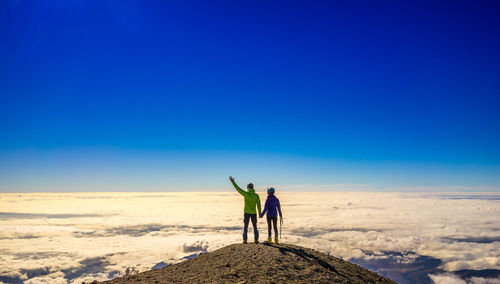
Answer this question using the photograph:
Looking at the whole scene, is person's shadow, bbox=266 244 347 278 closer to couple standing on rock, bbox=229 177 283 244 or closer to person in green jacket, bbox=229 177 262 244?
couple standing on rock, bbox=229 177 283 244

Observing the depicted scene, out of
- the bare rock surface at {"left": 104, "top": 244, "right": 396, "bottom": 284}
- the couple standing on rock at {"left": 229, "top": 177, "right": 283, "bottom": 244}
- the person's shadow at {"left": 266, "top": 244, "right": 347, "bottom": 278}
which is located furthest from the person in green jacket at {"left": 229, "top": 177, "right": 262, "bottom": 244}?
the person's shadow at {"left": 266, "top": 244, "right": 347, "bottom": 278}

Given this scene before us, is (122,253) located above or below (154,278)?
below

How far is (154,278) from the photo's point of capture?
12602 millimetres

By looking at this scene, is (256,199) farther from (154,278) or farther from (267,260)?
(154,278)

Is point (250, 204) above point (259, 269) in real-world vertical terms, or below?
above

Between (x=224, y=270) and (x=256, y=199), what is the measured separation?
5.00m

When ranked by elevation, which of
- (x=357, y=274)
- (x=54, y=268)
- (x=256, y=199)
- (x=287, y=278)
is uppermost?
(x=256, y=199)

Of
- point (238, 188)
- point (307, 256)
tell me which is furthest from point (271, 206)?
point (307, 256)

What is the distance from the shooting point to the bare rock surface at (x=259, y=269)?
38.7 feet

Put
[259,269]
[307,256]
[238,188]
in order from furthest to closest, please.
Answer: [238,188]
[307,256]
[259,269]

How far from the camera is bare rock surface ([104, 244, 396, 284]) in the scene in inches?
464

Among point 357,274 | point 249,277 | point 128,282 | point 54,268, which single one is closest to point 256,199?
point 249,277

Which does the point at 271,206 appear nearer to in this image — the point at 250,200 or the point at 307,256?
the point at 250,200

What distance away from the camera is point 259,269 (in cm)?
1234
